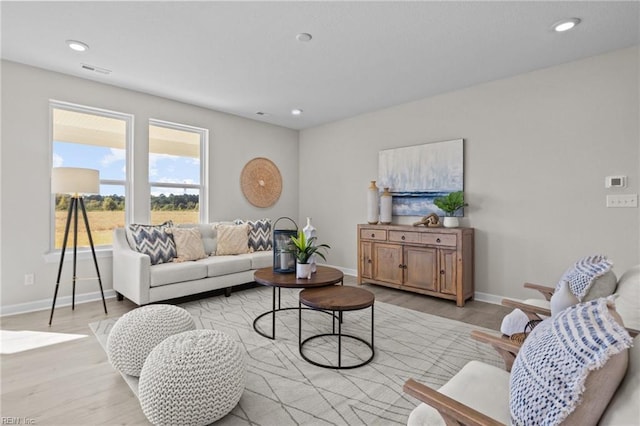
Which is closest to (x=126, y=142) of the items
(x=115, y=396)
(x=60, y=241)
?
(x=60, y=241)

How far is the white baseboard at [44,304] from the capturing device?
10.8 feet

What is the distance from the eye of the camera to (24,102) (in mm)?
3375

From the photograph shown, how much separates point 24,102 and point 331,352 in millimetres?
4074

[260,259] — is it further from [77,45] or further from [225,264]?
[77,45]

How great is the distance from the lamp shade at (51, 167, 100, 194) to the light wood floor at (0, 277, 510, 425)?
1302 mm

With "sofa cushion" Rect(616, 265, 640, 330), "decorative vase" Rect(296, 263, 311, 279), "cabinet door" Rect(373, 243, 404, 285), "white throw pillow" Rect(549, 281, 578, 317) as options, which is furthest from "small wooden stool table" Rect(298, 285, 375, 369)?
"cabinet door" Rect(373, 243, 404, 285)

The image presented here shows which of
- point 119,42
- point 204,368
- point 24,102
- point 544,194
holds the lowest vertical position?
point 204,368

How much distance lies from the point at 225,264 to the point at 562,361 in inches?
143

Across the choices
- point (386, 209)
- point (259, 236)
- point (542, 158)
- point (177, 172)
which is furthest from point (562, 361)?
point (177, 172)

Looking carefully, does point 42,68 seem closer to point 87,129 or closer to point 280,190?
point 87,129

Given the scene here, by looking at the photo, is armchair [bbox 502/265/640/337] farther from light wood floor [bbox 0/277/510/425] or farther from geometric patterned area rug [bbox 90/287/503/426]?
light wood floor [bbox 0/277/510/425]

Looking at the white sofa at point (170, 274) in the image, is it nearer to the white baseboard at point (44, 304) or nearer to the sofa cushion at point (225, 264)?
the sofa cushion at point (225, 264)

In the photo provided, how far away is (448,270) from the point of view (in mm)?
3715

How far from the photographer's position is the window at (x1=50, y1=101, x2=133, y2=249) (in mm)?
3646
